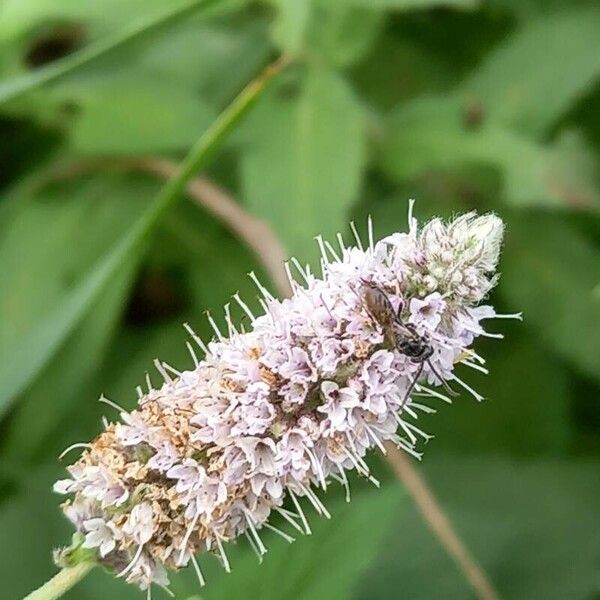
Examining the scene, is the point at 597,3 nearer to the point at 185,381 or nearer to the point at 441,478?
the point at 441,478

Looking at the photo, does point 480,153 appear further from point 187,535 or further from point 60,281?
point 187,535

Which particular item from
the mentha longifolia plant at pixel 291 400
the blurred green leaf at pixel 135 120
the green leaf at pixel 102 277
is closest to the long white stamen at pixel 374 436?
the mentha longifolia plant at pixel 291 400

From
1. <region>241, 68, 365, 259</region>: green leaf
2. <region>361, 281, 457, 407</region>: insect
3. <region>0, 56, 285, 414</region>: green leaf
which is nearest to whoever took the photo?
<region>361, 281, 457, 407</region>: insect

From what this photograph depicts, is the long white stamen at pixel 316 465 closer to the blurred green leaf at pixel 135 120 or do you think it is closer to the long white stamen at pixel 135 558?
the long white stamen at pixel 135 558

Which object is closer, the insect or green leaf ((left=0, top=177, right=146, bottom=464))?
the insect

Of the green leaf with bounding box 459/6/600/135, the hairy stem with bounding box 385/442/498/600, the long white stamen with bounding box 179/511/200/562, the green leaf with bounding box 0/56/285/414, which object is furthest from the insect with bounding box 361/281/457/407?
the green leaf with bounding box 459/6/600/135

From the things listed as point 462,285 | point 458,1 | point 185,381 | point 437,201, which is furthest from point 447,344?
point 437,201

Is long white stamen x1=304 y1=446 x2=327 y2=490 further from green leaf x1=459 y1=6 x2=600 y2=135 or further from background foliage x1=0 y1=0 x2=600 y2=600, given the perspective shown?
green leaf x1=459 y1=6 x2=600 y2=135

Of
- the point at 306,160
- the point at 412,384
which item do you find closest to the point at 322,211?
the point at 306,160
